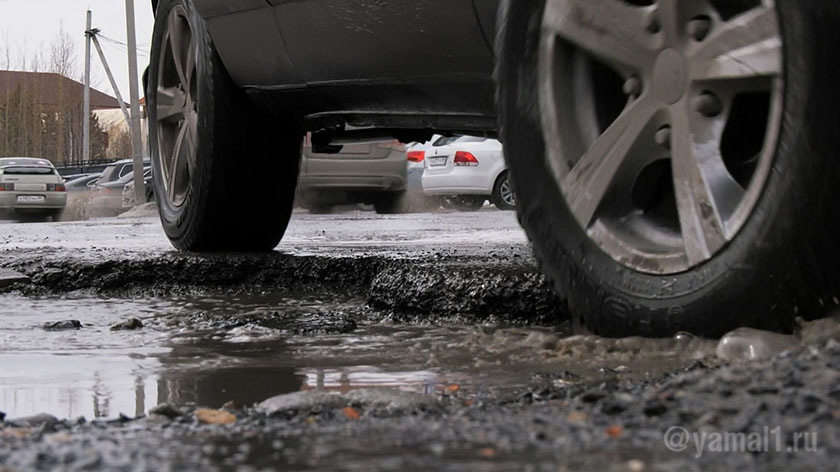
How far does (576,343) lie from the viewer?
298cm

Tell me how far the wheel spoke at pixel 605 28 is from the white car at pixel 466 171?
46.7ft

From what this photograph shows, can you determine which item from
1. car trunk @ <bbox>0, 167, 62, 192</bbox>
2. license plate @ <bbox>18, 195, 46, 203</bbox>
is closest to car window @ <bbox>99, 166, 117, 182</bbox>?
car trunk @ <bbox>0, 167, 62, 192</bbox>

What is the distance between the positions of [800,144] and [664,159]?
1.69 feet

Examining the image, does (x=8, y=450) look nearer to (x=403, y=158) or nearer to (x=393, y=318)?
(x=393, y=318)

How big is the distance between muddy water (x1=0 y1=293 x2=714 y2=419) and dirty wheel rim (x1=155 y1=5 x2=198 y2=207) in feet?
4.97

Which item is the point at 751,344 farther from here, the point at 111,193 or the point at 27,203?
the point at 111,193

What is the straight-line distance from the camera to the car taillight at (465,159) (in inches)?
688

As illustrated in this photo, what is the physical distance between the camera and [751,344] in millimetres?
2574

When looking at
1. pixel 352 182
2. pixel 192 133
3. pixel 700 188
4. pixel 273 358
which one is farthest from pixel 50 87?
pixel 700 188

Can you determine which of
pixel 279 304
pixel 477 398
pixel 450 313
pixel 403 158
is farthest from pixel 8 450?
pixel 403 158

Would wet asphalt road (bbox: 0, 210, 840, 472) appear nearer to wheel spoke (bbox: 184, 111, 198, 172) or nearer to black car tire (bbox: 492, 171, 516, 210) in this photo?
wheel spoke (bbox: 184, 111, 198, 172)

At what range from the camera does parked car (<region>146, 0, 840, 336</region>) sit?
250 centimetres

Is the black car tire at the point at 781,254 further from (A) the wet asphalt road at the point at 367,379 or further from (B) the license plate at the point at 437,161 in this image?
(B) the license plate at the point at 437,161

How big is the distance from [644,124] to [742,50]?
326 mm
